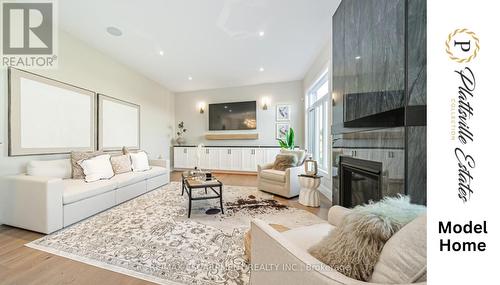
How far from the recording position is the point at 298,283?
64cm

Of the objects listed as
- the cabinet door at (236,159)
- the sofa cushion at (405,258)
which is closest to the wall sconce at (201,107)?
the cabinet door at (236,159)

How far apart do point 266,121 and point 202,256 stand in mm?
4324

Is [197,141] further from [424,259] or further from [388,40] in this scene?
[424,259]

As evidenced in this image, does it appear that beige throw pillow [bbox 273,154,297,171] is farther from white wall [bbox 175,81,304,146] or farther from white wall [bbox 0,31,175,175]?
white wall [bbox 0,31,175,175]

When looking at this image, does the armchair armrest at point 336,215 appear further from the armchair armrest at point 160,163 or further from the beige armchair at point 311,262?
the armchair armrest at point 160,163

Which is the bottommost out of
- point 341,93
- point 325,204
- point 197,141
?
point 325,204

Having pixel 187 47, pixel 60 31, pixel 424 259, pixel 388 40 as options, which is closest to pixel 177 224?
pixel 424 259

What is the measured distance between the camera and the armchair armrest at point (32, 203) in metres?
1.88

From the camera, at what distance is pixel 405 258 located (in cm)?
51

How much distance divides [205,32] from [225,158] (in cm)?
343

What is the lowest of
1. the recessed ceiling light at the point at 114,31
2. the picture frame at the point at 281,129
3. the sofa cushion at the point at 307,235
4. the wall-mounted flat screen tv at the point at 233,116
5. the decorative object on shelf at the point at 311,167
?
the sofa cushion at the point at 307,235

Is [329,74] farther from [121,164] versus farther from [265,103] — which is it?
[121,164]

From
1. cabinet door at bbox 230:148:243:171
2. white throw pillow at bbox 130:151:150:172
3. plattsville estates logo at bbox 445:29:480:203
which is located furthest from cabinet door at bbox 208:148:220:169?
plattsville estates logo at bbox 445:29:480:203

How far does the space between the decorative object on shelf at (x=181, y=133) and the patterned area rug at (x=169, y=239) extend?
3.30 meters
